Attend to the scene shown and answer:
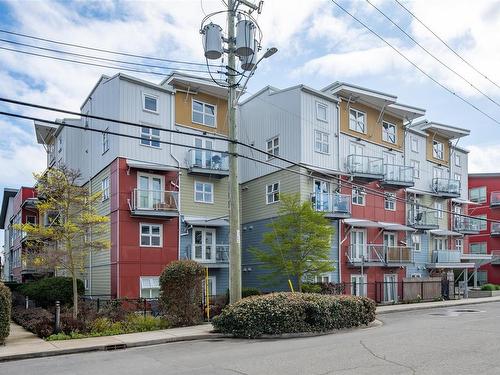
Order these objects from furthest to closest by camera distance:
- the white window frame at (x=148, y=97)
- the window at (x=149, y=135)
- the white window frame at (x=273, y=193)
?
the white window frame at (x=273, y=193) < the window at (x=149, y=135) < the white window frame at (x=148, y=97)

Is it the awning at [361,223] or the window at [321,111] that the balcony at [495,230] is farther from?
the window at [321,111]

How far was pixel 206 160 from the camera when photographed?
95.2 ft

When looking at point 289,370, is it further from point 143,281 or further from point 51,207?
point 143,281

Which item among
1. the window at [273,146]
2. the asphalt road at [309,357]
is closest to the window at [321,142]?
the window at [273,146]

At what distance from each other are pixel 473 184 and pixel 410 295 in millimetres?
31795

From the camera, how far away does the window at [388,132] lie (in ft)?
116

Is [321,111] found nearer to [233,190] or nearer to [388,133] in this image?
[388,133]

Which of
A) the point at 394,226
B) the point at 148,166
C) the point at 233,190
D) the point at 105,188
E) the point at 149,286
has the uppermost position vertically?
the point at 148,166

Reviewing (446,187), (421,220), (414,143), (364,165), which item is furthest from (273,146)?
(446,187)

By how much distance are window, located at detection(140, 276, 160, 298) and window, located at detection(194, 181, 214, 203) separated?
5.15m

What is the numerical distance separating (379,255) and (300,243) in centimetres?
950

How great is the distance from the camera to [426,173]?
129 feet

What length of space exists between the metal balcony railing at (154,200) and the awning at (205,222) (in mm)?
1345

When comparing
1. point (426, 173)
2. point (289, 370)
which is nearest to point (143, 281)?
point (289, 370)
